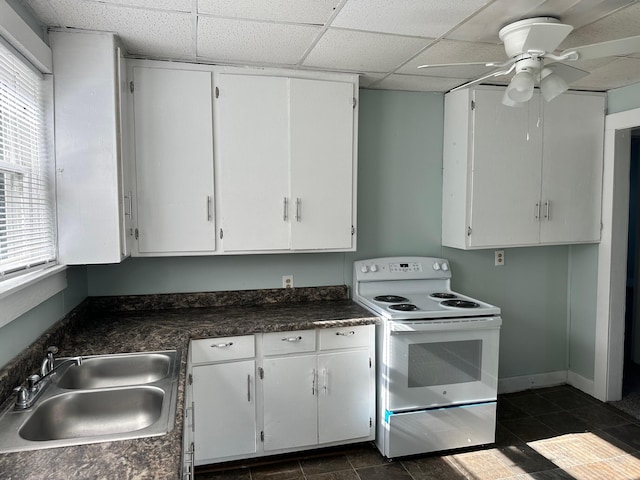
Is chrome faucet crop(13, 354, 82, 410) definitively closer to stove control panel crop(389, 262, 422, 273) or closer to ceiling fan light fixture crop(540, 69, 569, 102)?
stove control panel crop(389, 262, 422, 273)

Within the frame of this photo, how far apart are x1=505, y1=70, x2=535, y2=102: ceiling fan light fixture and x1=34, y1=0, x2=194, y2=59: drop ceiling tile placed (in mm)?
1450

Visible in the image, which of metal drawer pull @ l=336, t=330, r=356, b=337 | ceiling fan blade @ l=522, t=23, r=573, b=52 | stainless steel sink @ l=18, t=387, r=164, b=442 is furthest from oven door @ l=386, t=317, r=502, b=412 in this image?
ceiling fan blade @ l=522, t=23, r=573, b=52

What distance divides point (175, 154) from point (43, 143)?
0.66m

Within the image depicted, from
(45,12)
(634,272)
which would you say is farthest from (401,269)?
(634,272)

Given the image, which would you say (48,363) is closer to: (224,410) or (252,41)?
(224,410)

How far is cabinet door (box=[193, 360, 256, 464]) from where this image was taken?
2.42 metres

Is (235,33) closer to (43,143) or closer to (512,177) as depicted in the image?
(43,143)

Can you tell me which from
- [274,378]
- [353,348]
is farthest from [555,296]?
[274,378]

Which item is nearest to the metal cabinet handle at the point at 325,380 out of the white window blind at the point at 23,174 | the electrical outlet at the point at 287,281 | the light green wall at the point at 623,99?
the electrical outlet at the point at 287,281

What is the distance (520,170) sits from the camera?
3.08 m

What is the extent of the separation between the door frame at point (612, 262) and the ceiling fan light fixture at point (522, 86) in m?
1.78

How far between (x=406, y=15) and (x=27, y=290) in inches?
76.4

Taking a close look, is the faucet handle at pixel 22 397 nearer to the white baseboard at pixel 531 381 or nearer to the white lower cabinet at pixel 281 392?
the white lower cabinet at pixel 281 392

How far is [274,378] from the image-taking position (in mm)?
2531
